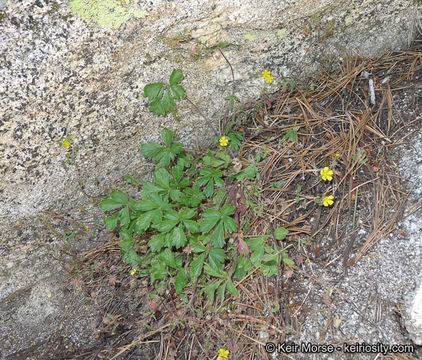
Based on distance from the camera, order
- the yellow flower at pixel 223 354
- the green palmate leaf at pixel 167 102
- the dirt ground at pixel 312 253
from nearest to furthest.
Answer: the dirt ground at pixel 312 253 → the yellow flower at pixel 223 354 → the green palmate leaf at pixel 167 102

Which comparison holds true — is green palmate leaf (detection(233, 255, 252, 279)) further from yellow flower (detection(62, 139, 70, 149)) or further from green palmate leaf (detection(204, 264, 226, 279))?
yellow flower (detection(62, 139, 70, 149))

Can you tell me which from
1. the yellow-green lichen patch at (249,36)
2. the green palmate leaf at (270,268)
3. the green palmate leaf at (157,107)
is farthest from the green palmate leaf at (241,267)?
the yellow-green lichen patch at (249,36)

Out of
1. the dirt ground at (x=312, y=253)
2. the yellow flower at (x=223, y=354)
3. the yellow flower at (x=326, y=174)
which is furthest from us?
the yellow flower at (x=326, y=174)

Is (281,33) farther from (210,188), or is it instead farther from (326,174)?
(210,188)

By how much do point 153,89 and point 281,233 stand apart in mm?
1181

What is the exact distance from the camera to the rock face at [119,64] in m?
1.91

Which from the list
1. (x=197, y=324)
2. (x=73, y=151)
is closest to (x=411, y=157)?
(x=197, y=324)

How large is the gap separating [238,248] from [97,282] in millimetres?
1116

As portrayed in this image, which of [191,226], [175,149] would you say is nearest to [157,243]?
[191,226]

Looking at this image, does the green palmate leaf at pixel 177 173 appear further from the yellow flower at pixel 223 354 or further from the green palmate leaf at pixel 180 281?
the yellow flower at pixel 223 354

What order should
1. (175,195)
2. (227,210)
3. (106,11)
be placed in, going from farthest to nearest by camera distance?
(175,195) → (227,210) → (106,11)

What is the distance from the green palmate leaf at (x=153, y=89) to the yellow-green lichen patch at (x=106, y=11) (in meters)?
0.38

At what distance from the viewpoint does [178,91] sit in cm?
222

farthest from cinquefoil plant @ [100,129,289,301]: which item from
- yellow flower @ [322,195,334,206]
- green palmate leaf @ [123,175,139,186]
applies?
yellow flower @ [322,195,334,206]
